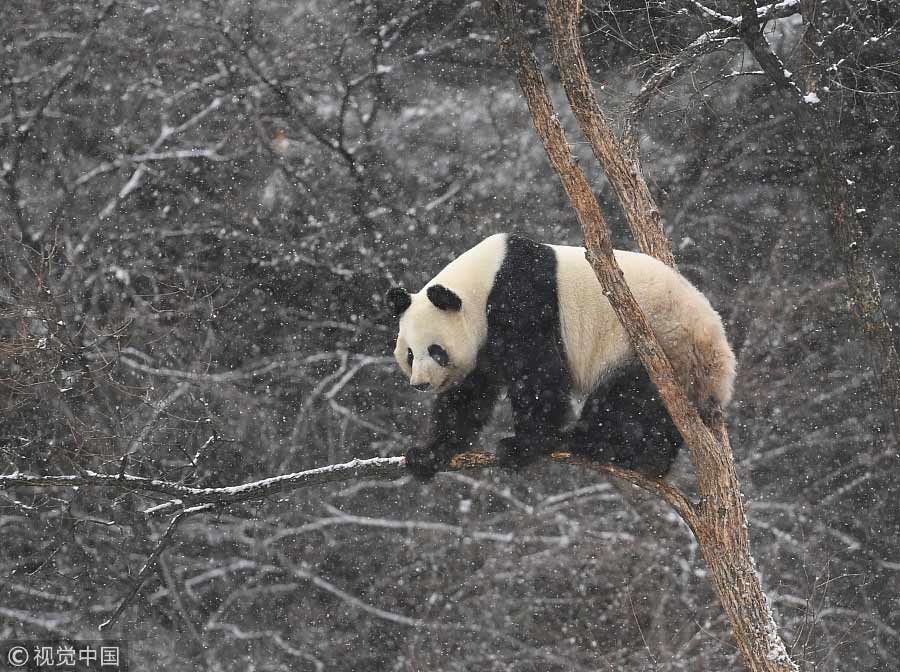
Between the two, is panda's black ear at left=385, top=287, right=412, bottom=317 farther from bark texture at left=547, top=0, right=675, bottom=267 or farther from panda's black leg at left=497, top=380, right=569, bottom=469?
bark texture at left=547, top=0, right=675, bottom=267

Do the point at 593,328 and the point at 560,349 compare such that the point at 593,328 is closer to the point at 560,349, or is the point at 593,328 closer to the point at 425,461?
the point at 560,349

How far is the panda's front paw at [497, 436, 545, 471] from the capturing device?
4.74 metres

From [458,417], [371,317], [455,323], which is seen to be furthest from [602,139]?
[371,317]

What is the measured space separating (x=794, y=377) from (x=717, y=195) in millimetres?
2404

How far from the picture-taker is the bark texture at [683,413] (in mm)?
4273

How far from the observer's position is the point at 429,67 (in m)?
12.7

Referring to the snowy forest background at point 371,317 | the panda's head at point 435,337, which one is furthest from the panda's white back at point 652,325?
the snowy forest background at point 371,317

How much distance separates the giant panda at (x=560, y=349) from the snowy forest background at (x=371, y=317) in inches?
226

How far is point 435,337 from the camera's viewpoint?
489cm

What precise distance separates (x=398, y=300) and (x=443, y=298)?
0.96 ft
